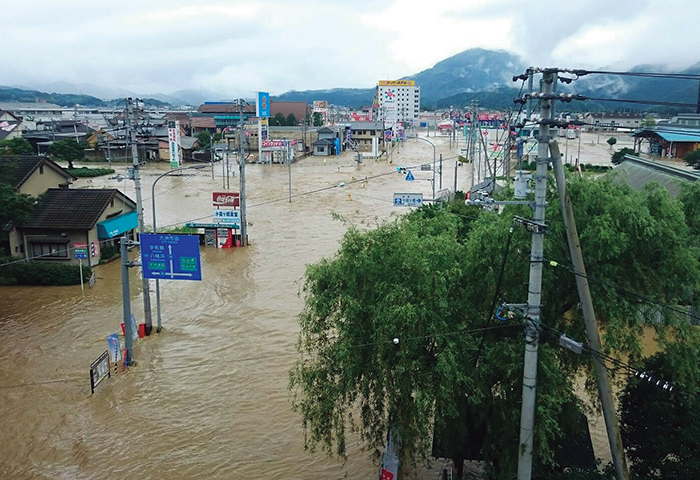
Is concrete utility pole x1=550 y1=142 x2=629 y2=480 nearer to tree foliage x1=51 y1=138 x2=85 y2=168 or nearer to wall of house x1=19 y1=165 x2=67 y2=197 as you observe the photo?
wall of house x1=19 y1=165 x2=67 y2=197

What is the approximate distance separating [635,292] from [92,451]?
1054 cm

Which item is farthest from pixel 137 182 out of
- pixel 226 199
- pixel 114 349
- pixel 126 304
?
pixel 226 199

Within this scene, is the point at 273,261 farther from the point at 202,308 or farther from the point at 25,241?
the point at 25,241

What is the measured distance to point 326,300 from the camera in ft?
31.3

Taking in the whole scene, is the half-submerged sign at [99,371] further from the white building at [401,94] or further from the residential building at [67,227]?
the white building at [401,94]

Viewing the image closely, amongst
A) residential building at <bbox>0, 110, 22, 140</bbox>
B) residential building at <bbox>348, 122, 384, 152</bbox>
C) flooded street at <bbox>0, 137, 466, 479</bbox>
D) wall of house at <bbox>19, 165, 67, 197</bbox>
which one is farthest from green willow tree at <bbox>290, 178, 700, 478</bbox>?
residential building at <bbox>348, 122, 384, 152</bbox>

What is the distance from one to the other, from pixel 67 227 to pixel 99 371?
36.5 feet

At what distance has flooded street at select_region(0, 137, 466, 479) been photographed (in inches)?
460

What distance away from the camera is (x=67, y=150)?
58.9m

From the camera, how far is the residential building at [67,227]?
78.7 ft

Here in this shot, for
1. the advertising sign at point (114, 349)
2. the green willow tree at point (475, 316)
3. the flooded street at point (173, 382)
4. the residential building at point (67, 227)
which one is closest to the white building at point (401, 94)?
the flooded street at point (173, 382)

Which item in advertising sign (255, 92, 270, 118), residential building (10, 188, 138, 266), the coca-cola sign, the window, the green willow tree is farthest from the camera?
advertising sign (255, 92, 270, 118)

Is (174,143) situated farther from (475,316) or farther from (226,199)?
(475,316)

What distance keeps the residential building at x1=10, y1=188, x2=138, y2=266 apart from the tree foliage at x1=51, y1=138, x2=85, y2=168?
3616 cm
